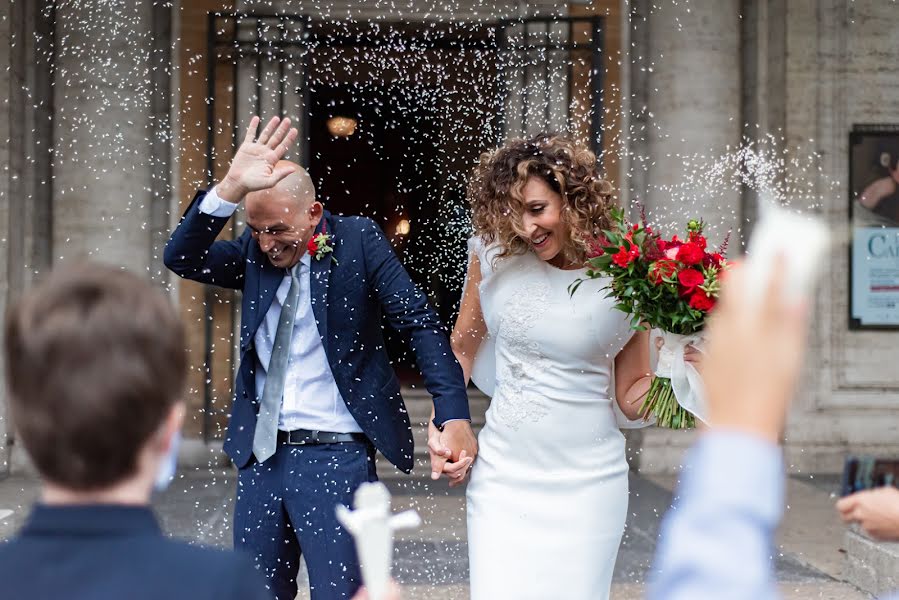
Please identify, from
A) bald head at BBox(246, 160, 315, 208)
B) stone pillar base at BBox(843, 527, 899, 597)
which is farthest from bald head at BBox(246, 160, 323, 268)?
stone pillar base at BBox(843, 527, 899, 597)

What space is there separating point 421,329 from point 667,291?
750mm

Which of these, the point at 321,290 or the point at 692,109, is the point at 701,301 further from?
the point at 692,109

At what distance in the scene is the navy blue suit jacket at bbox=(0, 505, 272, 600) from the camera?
106 centimetres

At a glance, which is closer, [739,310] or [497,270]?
[739,310]

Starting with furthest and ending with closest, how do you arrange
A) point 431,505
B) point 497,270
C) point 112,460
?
point 431,505, point 497,270, point 112,460

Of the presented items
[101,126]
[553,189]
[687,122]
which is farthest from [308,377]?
[687,122]

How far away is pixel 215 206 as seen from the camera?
3320 millimetres

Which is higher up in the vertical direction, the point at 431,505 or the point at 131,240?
the point at 131,240

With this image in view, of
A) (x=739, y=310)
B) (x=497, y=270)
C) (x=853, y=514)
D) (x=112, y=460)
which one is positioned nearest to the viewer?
(x=739, y=310)

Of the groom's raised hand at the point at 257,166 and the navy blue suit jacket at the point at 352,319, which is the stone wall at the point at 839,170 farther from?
the groom's raised hand at the point at 257,166

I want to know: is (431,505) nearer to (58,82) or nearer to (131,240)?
(131,240)

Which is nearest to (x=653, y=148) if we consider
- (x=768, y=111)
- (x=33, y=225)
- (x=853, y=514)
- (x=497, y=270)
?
(x=768, y=111)

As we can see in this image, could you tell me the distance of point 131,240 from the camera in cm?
890

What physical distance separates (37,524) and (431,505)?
6569mm
